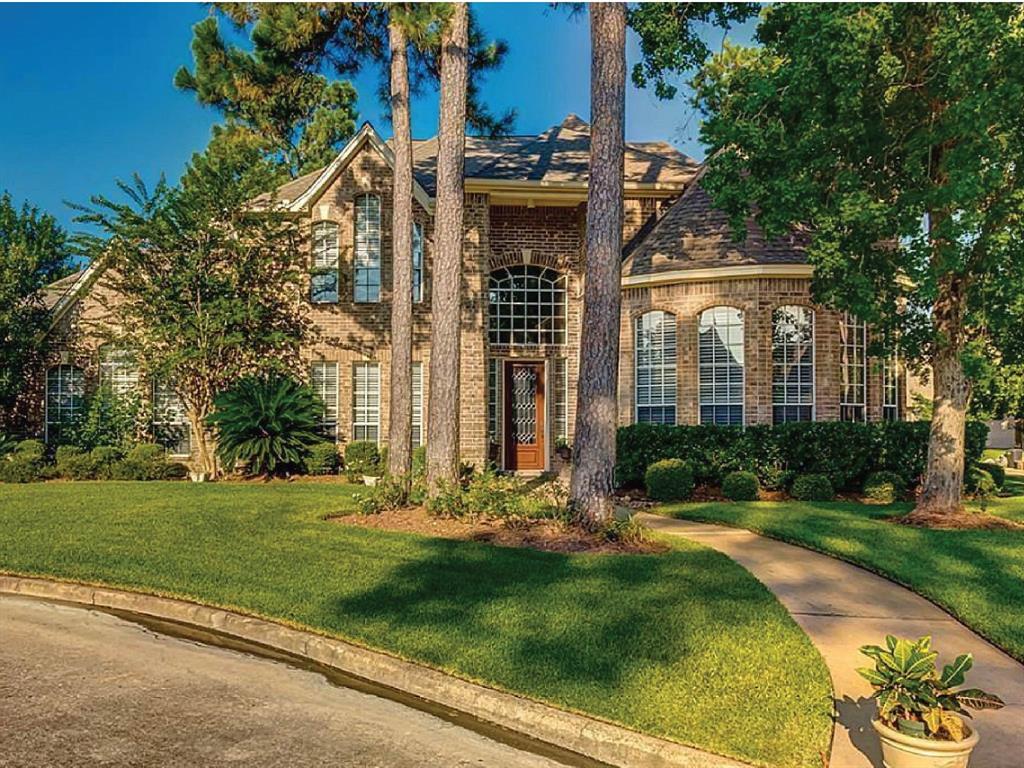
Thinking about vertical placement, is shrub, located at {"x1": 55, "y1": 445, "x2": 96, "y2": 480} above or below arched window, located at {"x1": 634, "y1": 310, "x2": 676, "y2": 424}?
below

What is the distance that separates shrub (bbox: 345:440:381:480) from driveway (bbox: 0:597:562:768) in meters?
10.3

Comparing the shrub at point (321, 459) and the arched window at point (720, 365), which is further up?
the arched window at point (720, 365)

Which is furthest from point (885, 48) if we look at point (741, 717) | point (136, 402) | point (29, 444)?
point (29, 444)

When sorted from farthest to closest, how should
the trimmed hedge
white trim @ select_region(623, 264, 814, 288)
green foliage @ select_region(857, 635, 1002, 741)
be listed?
1. white trim @ select_region(623, 264, 814, 288)
2. the trimmed hedge
3. green foliage @ select_region(857, 635, 1002, 741)

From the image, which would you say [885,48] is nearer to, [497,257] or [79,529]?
[497,257]

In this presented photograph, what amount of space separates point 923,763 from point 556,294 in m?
15.4

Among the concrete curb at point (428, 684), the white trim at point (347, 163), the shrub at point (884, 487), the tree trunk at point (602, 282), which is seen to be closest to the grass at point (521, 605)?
the concrete curb at point (428, 684)

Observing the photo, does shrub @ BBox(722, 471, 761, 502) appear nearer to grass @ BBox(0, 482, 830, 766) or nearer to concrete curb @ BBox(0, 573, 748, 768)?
grass @ BBox(0, 482, 830, 766)

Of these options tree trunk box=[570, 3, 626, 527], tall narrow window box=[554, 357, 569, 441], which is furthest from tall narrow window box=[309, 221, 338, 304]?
tree trunk box=[570, 3, 626, 527]

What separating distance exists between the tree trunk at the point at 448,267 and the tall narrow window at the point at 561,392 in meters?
7.21

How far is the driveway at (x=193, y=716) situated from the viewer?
411 centimetres

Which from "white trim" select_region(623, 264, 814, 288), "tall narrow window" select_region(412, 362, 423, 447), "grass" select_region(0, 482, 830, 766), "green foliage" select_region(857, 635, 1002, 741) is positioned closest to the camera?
"green foliage" select_region(857, 635, 1002, 741)

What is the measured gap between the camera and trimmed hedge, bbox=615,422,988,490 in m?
14.0

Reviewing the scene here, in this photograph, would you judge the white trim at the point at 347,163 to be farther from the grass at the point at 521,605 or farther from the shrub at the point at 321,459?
the grass at the point at 521,605
